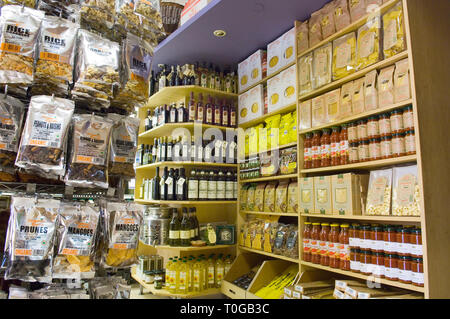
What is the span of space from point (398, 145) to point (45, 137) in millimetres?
1855

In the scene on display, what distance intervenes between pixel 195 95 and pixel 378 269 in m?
2.43

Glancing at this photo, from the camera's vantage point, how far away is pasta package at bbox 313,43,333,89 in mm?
2318

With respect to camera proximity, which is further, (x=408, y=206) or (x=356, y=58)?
(x=356, y=58)

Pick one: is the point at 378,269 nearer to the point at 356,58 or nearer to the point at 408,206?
the point at 408,206

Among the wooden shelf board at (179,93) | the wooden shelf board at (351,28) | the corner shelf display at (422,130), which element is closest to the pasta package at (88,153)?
the corner shelf display at (422,130)

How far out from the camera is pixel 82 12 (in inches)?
52.5

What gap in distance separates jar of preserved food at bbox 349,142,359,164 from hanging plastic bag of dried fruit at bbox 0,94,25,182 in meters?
1.94

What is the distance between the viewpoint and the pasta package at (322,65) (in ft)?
7.61

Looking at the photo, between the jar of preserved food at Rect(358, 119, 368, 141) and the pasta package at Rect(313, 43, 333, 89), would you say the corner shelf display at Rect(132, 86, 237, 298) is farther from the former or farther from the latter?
the jar of preserved food at Rect(358, 119, 368, 141)

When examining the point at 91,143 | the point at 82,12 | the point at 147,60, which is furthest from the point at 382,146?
the point at 82,12

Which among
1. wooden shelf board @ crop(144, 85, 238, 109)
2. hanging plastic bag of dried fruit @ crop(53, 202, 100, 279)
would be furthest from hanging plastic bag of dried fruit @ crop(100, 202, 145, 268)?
wooden shelf board @ crop(144, 85, 238, 109)

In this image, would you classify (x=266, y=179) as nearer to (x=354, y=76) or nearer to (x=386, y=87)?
(x=354, y=76)

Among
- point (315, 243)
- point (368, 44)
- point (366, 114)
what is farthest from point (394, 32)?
point (315, 243)

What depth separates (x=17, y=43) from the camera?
1108mm
